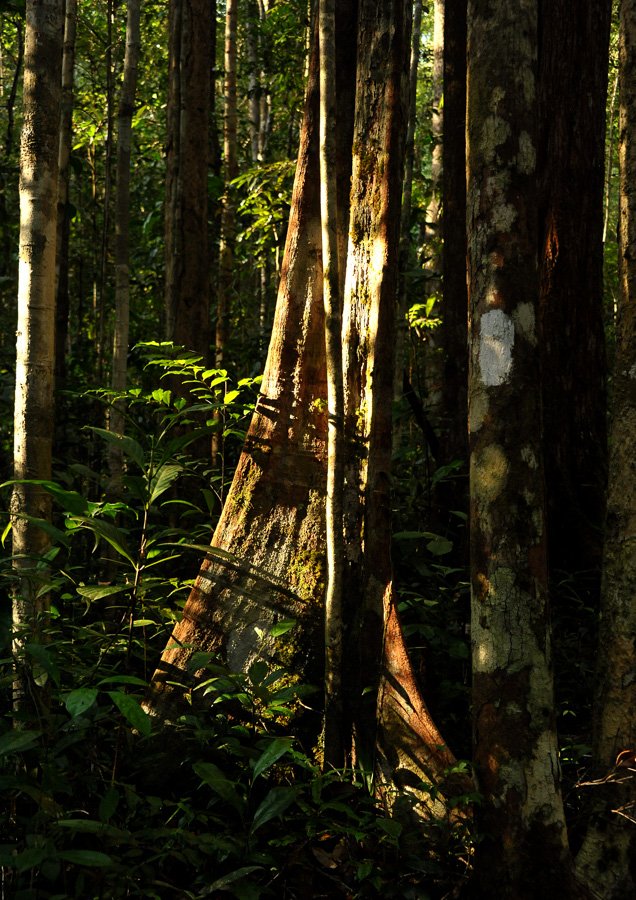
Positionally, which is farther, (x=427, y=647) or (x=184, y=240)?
(x=184, y=240)

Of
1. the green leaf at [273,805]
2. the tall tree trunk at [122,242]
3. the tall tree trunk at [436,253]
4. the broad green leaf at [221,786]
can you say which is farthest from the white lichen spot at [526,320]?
the tall tree trunk at [122,242]

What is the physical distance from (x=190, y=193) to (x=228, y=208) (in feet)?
3.73

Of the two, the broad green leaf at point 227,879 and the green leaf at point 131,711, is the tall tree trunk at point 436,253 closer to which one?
the green leaf at point 131,711

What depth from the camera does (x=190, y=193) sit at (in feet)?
18.9

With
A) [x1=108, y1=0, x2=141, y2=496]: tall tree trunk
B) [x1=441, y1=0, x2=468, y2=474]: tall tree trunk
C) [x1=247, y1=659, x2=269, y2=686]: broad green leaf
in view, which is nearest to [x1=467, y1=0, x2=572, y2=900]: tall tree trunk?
[x1=247, y1=659, x2=269, y2=686]: broad green leaf

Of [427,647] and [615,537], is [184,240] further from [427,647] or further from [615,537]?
[615,537]

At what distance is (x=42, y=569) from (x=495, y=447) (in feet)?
5.43

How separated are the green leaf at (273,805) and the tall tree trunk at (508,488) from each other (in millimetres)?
601

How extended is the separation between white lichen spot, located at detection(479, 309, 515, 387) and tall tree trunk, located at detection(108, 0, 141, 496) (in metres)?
2.72

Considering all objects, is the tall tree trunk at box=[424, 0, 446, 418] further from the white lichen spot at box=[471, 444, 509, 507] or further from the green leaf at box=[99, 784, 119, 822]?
the green leaf at box=[99, 784, 119, 822]

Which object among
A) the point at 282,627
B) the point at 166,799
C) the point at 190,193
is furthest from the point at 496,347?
the point at 190,193

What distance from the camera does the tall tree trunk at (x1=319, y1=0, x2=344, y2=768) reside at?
2715 millimetres

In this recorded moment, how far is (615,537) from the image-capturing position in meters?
2.43

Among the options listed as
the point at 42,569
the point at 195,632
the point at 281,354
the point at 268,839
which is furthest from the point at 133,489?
the point at 268,839
